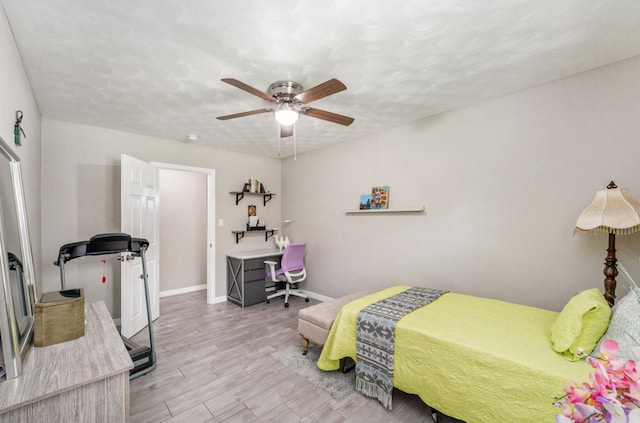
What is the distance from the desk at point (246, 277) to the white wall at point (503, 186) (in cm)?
135

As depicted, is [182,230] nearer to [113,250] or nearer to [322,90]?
[113,250]

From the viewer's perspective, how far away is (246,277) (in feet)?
13.8

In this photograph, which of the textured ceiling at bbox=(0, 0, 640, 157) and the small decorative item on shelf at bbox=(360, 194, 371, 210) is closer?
the textured ceiling at bbox=(0, 0, 640, 157)

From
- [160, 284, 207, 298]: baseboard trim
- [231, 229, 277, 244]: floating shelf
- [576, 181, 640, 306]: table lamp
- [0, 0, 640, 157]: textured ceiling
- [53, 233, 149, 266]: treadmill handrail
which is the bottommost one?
[160, 284, 207, 298]: baseboard trim

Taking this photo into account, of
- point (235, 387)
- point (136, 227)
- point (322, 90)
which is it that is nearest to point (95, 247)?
point (136, 227)

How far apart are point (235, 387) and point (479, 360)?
5.91 feet

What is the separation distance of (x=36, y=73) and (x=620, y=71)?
4.34 m

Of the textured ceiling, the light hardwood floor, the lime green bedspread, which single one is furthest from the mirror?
the lime green bedspread

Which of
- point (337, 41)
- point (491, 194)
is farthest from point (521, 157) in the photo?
point (337, 41)

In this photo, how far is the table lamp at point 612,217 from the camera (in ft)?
5.78

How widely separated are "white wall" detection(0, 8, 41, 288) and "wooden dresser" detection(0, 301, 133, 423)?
1179 mm

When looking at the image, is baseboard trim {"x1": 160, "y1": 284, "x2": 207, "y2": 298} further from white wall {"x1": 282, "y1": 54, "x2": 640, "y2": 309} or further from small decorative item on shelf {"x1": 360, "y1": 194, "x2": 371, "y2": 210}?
small decorative item on shelf {"x1": 360, "y1": 194, "x2": 371, "y2": 210}

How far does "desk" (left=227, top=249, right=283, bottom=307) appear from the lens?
4180 mm

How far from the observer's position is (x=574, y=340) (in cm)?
154
